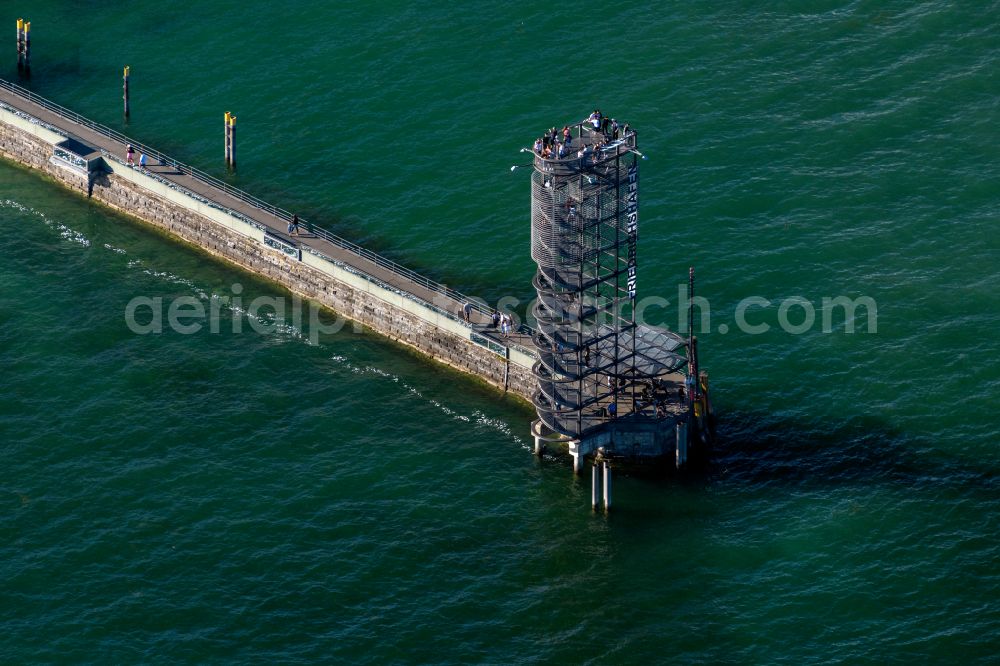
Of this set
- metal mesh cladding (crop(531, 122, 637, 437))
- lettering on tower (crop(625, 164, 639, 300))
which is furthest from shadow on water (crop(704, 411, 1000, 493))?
lettering on tower (crop(625, 164, 639, 300))

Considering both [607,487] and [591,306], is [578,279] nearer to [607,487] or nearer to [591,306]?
[591,306]

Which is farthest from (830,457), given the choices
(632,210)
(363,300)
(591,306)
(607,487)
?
(363,300)

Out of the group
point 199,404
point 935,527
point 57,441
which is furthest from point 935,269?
point 57,441

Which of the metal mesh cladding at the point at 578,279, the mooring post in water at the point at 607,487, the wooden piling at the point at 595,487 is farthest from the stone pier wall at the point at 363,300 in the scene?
the mooring post in water at the point at 607,487

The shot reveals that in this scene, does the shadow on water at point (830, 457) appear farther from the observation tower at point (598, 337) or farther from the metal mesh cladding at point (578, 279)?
the metal mesh cladding at point (578, 279)

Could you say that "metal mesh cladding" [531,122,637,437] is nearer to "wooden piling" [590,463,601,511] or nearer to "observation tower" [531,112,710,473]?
"observation tower" [531,112,710,473]

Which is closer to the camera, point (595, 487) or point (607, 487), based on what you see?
point (607, 487)

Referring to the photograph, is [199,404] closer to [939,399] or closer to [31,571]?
[31,571]
